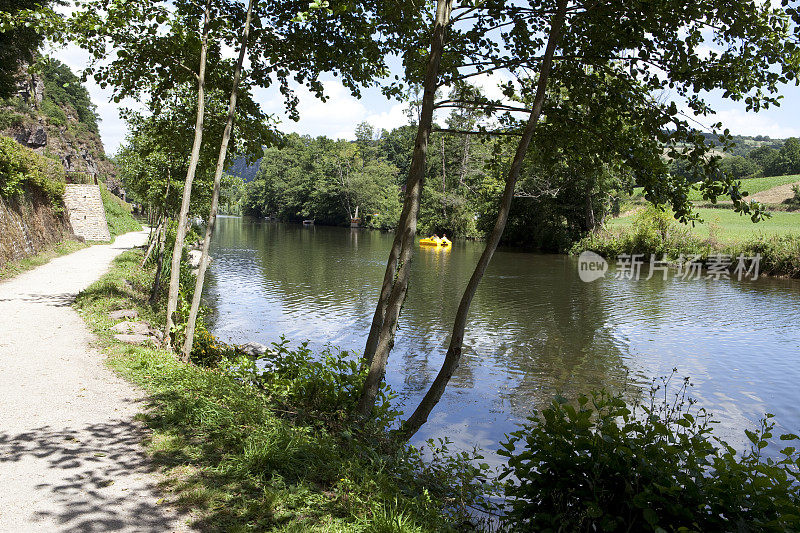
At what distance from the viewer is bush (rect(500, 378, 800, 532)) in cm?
312

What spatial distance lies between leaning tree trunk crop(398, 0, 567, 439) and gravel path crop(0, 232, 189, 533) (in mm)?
2837

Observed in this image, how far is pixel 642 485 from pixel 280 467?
2846 mm

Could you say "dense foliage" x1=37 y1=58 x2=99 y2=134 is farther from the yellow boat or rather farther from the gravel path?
the gravel path

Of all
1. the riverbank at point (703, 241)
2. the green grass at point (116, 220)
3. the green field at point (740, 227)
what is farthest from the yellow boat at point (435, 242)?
the green grass at point (116, 220)

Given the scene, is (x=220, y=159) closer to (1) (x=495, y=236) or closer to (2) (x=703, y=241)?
(1) (x=495, y=236)

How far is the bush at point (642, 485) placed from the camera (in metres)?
3.12

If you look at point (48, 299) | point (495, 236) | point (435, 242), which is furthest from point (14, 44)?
point (435, 242)

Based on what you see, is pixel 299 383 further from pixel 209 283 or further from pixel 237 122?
pixel 209 283

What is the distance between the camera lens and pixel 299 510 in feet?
12.3

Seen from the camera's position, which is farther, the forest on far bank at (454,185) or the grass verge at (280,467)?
the forest on far bank at (454,185)

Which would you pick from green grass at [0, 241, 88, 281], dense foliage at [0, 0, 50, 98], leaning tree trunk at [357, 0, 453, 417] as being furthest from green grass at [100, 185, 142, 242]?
leaning tree trunk at [357, 0, 453, 417]

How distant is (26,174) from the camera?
1841cm

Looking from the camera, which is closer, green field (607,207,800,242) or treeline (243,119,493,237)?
green field (607,207,800,242)

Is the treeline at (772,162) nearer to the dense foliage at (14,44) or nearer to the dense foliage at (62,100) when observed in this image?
the dense foliage at (14,44)
